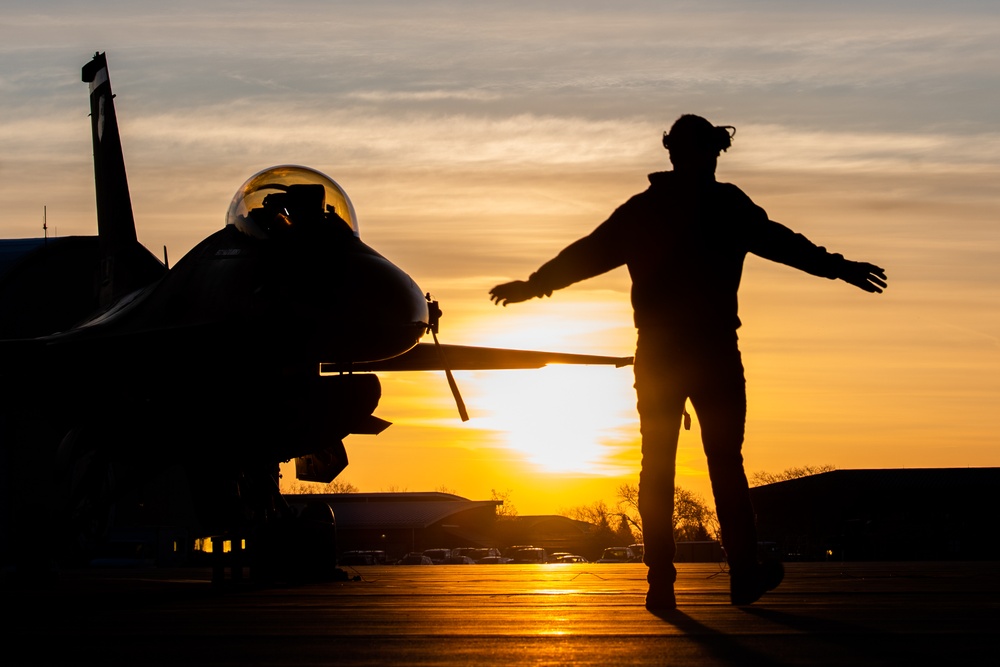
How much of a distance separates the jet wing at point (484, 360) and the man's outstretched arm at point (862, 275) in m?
12.6

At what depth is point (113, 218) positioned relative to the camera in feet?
61.6

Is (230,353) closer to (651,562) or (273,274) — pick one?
(273,274)

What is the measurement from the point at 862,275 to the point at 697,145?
110 cm

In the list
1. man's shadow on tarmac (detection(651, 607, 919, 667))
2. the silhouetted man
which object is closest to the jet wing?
the silhouetted man

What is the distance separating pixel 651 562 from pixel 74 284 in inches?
1341

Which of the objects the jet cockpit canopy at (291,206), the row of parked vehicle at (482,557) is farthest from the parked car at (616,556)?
the jet cockpit canopy at (291,206)

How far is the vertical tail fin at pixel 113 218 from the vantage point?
18375 millimetres

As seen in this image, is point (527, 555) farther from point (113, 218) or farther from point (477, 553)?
point (113, 218)

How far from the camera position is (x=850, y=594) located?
7797mm

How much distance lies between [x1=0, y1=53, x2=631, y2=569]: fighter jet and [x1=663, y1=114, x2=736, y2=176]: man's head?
4.32m

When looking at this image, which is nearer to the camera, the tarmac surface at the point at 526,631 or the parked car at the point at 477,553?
the tarmac surface at the point at 526,631

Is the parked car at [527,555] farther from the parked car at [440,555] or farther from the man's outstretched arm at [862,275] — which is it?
the man's outstretched arm at [862,275]

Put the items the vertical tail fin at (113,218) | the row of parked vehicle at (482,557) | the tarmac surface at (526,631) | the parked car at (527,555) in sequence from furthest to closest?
the parked car at (527,555) < the row of parked vehicle at (482,557) < the vertical tail fin at (113,218) < the tarmac surface at (526,631)

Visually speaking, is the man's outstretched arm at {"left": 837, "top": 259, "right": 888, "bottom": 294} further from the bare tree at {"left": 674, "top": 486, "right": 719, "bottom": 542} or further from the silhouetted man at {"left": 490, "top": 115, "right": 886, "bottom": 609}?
the bare tree at {"left": 674, "top": 486, "right": 719, "bottom": 542}
